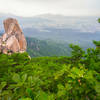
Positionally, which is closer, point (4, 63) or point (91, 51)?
point (4, 63)

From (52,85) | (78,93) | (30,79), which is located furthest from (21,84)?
(52,85)

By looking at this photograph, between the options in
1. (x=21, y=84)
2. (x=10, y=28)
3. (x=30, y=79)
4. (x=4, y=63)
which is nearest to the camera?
(x=21, y=84)

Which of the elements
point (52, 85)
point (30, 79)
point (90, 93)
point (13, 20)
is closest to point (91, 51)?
point (52, 85)

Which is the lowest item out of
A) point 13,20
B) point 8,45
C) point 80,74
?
point 8,45

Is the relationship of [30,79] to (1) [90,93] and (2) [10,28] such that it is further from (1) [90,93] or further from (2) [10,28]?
(2) [10,28]

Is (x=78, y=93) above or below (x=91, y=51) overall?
above

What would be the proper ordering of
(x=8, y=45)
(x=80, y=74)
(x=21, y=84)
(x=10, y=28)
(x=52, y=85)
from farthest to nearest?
(x=10, y=28) < (x=8, y=45) < (x=52, y=85) < (x=80, y=74) < (x=21, y=84)

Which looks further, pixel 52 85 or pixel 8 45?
pixel 8 45

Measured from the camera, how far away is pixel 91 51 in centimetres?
1161

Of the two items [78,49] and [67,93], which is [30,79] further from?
[78,49]

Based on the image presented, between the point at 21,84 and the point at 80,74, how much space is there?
3.59 ft

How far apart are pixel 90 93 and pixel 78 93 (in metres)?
0.24

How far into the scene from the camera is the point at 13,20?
70938 mm

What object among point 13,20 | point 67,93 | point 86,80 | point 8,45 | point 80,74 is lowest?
point 8,45
